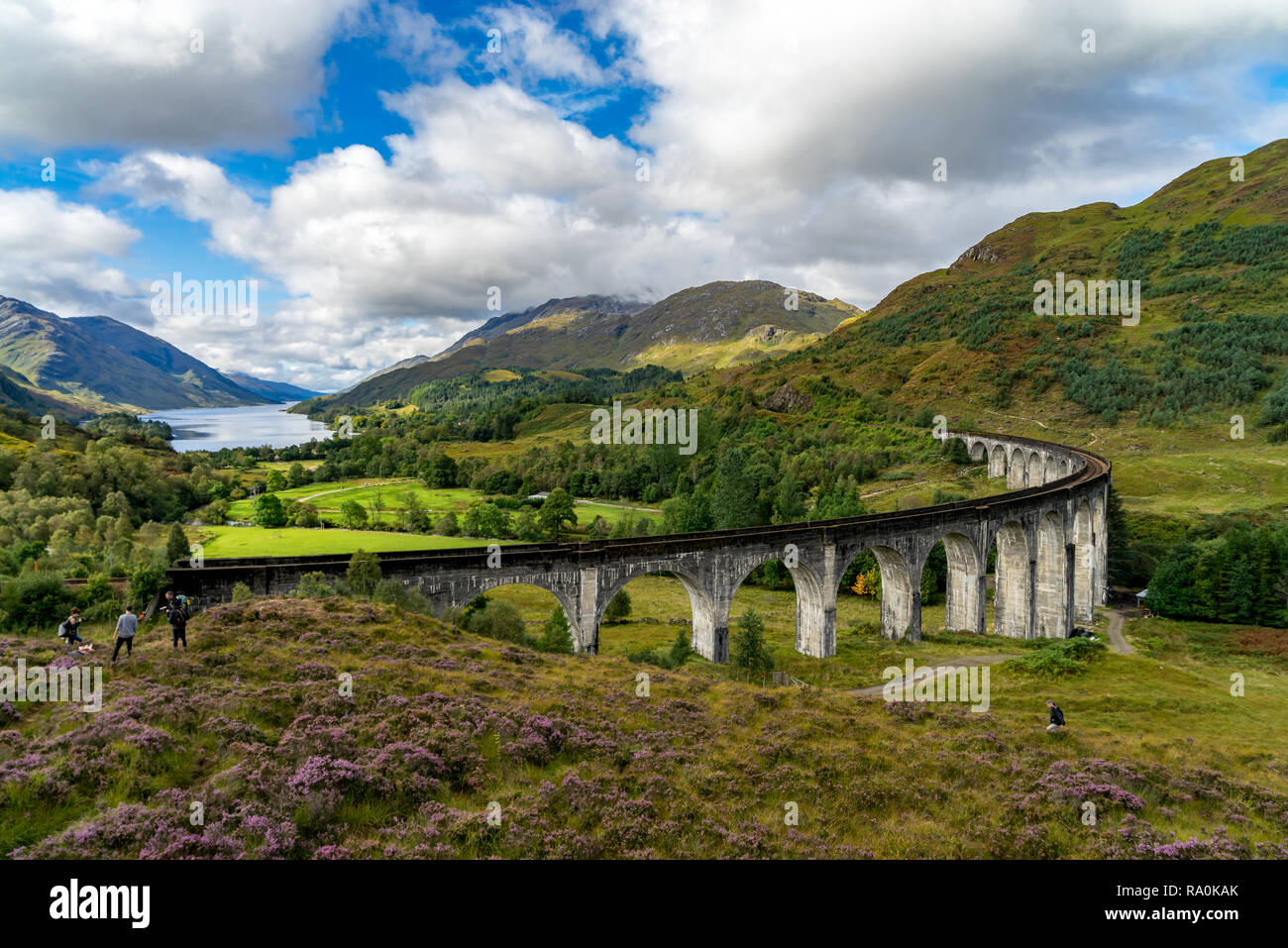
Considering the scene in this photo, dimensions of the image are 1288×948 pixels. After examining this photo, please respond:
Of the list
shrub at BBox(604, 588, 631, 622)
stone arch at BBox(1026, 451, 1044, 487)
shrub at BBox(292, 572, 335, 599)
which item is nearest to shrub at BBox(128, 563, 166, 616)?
shrub at BBox(292, 572, 335, 599)

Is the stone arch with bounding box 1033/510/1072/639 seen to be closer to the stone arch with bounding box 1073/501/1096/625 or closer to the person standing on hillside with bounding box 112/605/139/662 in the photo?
the stone arch with bounding box 1073/501/1096/625

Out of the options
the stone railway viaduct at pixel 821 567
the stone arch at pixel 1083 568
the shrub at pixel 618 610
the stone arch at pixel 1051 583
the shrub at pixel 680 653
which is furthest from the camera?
the stone arch at pixel 1083 568

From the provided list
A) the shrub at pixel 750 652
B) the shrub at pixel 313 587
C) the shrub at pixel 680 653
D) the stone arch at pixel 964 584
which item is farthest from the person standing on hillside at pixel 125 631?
the stone arch at pixel 964 584

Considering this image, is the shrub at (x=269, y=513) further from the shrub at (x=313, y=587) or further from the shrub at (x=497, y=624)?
the shrub at (x=313, y=587)

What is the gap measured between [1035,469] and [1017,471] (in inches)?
259

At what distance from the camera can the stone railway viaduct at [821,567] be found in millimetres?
31094

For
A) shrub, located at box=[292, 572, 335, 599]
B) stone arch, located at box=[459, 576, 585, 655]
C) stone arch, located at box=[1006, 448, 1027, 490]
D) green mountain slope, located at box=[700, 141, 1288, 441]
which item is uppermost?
green mountain slope, located at box=[700, 141, 1288, 441]

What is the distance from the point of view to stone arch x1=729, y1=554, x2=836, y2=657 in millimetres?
40719

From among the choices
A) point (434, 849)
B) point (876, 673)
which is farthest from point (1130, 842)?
point (876, 673)

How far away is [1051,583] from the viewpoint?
2142 inches

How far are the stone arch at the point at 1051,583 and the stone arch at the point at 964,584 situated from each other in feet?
24.3

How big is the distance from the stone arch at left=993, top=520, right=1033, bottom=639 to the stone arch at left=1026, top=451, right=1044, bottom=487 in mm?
51668
